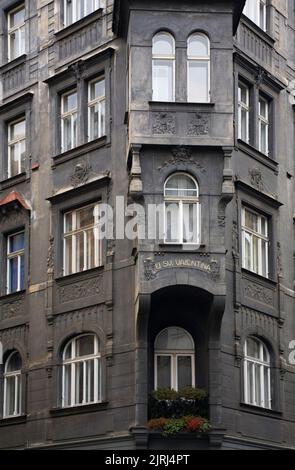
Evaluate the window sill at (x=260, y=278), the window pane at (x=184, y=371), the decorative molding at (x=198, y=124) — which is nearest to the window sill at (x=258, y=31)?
the decorative molding at (x=198, y=124)

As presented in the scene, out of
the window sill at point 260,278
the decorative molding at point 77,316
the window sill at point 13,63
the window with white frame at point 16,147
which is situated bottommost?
the decorative molding at point 77,316

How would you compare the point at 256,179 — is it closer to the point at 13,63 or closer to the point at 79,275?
the point at 79,275

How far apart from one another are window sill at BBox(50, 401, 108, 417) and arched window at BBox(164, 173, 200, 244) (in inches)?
185

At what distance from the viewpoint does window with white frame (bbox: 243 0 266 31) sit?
38.0 metres

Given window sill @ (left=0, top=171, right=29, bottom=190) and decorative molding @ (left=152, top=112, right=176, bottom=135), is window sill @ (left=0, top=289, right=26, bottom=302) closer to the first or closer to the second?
window sill @ (left=0, top=171, right=29, bottom=190)

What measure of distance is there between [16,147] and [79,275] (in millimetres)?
5651

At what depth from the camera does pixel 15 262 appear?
127 ft

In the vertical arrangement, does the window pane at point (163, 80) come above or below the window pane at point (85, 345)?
above

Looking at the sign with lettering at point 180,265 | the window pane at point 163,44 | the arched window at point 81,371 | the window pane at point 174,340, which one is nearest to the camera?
the sign with lettering at point 180,265

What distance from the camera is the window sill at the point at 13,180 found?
39.0m

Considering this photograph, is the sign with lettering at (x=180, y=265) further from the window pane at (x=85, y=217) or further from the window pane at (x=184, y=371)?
the window pane at (x=85, y=217)

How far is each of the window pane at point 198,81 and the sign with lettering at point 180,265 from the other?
4.33 meters

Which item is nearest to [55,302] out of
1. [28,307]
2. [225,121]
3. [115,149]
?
[28,307]

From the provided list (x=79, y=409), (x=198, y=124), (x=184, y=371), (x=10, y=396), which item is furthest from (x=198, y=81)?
(x=10, y=396)
